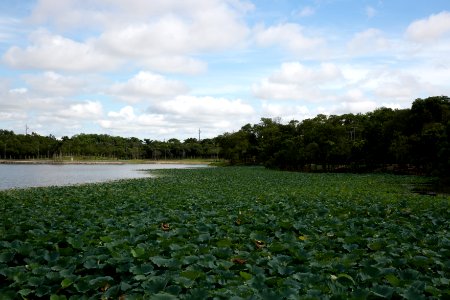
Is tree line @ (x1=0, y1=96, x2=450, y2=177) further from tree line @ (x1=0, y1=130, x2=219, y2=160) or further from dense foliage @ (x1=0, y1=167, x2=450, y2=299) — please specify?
tree line @ (x1=0, y1=130, x2=219, y2=160)

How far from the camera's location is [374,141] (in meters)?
44.7

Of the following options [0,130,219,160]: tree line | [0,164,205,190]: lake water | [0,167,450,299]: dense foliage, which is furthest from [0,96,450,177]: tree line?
[0,130,219,160]: tree line

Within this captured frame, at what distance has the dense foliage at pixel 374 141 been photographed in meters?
30.4

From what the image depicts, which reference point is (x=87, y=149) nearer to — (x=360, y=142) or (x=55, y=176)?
(x=55, y=176)

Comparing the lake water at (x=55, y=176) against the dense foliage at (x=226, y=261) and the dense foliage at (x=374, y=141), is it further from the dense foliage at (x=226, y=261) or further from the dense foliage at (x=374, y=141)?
the dense foliage at (x=226, y=261)

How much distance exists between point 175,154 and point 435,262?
431ft

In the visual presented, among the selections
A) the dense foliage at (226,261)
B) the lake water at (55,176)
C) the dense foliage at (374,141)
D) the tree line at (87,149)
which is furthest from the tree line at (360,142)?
the tree line at (87,149)

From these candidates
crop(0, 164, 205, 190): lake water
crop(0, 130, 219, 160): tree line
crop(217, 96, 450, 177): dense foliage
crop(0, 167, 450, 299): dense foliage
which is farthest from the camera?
crop(0, 130, 219, 160): tree line

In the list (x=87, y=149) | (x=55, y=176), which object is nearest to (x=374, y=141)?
(x=55, y=176)

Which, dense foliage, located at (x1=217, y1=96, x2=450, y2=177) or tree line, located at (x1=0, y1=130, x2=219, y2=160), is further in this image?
Result: tree line, located at (x1=0, y1=130, x2=219, y2=160)

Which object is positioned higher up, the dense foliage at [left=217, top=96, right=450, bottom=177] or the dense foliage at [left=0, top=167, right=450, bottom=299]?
the dense foliage at [left=217, top=96, right=450, bottom=177]

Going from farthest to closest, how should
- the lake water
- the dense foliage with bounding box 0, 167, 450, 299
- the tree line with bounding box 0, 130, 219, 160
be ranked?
the tree line with bounding box 0, 130, 219, 160, the lake water, the dense foliage with bounding box 0, 167, 450, 299

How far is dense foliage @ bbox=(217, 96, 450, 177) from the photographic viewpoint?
30406mm

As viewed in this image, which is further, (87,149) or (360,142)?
(87,149)
